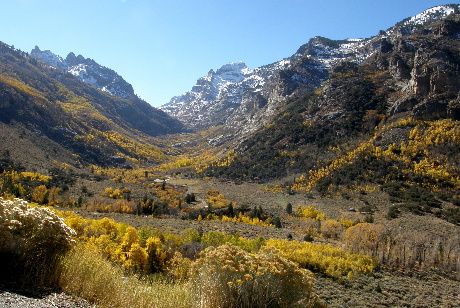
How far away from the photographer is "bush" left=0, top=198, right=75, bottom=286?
5.37m

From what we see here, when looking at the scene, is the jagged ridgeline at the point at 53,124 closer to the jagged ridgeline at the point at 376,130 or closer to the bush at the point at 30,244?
the jagged ridgeline at the point at 376,130

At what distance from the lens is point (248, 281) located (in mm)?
5883

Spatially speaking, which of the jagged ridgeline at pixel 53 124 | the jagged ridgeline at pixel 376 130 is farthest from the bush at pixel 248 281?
the jagged ridgeline at pixel 53 124

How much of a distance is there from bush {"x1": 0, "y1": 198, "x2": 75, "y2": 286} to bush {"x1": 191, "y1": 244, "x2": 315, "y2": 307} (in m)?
2.83

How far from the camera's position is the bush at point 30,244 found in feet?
17.6

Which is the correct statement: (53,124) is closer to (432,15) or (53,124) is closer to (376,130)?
(376,130)

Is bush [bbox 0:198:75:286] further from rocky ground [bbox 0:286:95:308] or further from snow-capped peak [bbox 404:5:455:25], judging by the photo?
snow-capped peak [bbox 404:5:455:25]

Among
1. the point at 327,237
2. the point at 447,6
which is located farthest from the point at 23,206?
the point at 447,6

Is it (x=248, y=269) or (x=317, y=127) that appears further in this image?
(x=317, y=127)

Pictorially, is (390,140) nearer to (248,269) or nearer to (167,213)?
(167,213)

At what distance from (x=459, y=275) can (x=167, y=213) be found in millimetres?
33208

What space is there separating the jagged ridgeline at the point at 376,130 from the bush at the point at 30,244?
54.9 m

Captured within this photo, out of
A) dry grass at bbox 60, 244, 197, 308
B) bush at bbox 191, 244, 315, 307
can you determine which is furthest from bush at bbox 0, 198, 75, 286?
bush at bbox 191, 244, 315, 307

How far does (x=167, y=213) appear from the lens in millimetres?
42219
